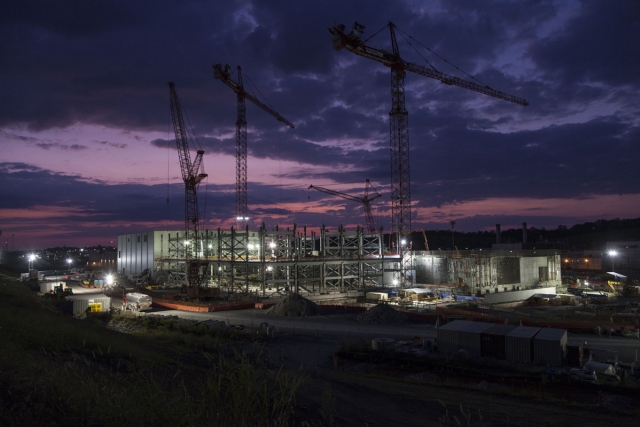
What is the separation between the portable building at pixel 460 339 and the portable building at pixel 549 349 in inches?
97.9

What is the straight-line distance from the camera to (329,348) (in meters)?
22.1

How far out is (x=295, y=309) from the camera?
35.0m

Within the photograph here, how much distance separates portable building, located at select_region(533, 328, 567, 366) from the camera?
18.3 metres

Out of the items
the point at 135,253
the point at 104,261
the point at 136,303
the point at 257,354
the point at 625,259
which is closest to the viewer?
the point at 257,354

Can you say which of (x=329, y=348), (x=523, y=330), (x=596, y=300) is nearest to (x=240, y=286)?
(x=329, y=348)

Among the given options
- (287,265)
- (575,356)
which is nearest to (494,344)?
(575,356)

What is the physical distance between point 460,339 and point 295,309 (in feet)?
56.4

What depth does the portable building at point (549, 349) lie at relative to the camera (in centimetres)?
1827

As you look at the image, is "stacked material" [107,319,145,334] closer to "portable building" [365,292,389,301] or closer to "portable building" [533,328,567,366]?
"portable building" [533,328,567,366]

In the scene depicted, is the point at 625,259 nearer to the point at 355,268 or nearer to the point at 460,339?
the point at 355,268

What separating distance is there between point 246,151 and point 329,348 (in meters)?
59.3

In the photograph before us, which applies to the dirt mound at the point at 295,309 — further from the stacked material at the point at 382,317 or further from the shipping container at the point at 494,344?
the shipping container at the point at 494,344

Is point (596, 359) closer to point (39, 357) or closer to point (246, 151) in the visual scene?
point (39, 357)

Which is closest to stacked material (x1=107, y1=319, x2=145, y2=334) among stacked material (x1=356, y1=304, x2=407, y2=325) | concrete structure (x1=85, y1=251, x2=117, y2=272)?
stacked material (x1=356, y1=304, x2=407, y2=325)
